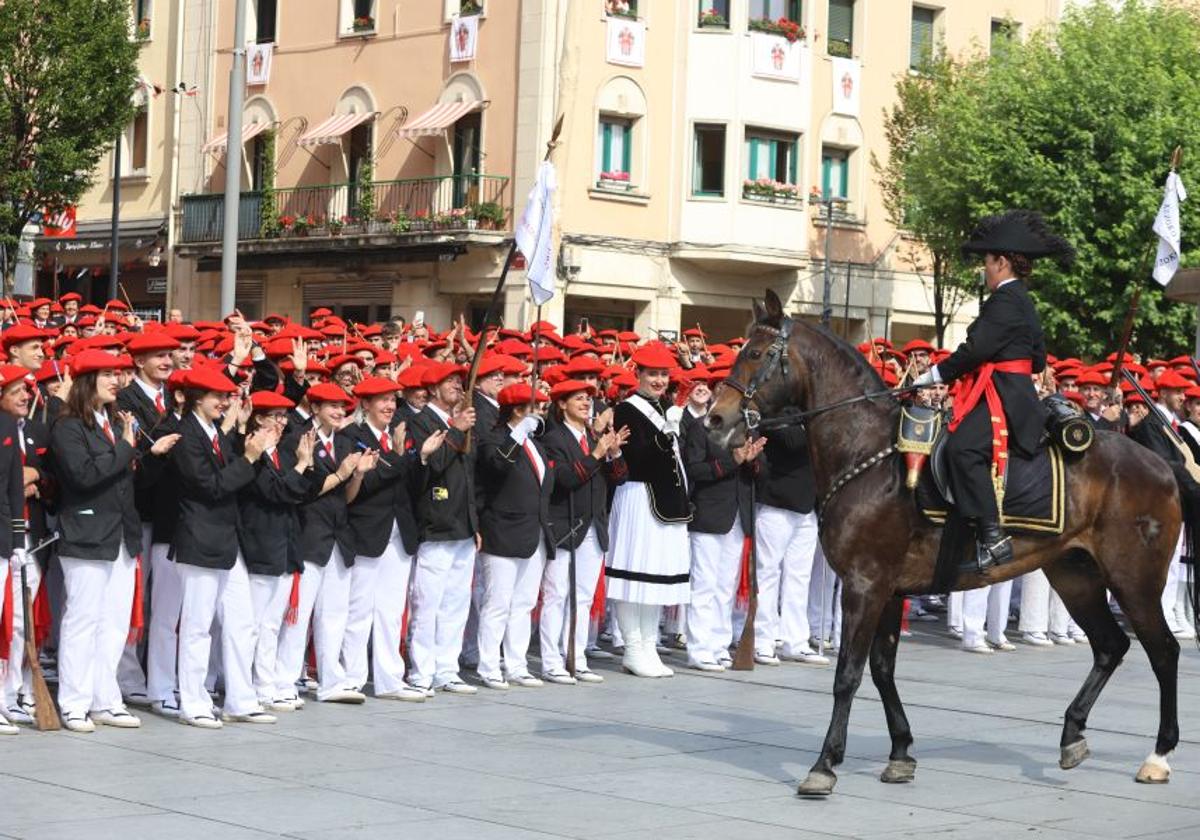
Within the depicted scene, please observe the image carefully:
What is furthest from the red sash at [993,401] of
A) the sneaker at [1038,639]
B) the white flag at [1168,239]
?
the sneaker at [1038,639]

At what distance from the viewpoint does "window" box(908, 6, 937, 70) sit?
44219 mm

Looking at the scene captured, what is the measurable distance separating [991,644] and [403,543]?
630 cm

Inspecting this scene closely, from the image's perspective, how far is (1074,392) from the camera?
18.9 metres

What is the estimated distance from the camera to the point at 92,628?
40.9 ft

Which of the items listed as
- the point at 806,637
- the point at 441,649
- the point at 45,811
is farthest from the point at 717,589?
the point at 45,811

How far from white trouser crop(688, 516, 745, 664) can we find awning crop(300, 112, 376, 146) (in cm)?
2702

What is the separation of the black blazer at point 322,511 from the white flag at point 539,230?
3511 mm

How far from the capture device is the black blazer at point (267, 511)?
42.7 ft

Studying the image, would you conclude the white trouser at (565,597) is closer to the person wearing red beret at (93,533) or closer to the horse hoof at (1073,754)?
the person wearing red beret at (93,533)

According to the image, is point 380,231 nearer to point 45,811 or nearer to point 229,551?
point 229,551

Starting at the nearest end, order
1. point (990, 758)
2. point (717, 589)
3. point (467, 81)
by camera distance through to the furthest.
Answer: point (990, 758) < point (717, 589) < point (467, 81)

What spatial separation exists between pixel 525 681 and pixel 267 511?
2870 millimetres

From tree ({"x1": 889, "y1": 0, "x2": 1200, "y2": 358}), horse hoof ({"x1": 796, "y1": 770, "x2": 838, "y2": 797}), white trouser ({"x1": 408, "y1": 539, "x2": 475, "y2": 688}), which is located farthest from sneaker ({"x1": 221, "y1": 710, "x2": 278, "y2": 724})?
tree ({"x1": 889, "y1": 0, "x2": 1200, "y2": 358})

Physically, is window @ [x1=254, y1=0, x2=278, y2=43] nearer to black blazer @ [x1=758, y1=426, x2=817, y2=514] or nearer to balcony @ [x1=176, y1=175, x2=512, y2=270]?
balcony @ [x1=176, y1=175, x2=512, y2=270]
